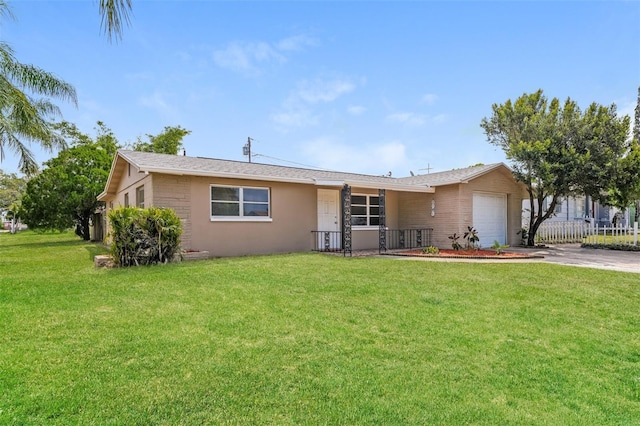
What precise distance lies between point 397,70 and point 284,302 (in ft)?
39.4

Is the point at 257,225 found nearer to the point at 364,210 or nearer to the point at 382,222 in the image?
the point at 382,222

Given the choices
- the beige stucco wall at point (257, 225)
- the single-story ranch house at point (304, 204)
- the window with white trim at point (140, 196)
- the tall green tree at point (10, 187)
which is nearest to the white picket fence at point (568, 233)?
the single-story ranch house at point (304, 204)

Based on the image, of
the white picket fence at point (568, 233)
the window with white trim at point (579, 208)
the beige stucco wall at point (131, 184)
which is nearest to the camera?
the beige stucco wall at point (131, 184)

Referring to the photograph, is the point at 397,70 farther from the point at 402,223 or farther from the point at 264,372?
the point at 264,372

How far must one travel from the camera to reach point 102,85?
11.1m

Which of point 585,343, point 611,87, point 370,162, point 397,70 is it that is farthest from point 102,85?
point 370,162

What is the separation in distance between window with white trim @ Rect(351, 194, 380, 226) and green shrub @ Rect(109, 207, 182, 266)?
7394 millimetres

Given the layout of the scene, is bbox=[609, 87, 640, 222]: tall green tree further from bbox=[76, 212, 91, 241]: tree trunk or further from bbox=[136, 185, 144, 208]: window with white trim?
bbox=[76, 212, 91, 241]: tree trunk

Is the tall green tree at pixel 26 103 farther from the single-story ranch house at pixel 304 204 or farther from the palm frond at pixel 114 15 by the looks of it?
the palm frond at pixel 114 15

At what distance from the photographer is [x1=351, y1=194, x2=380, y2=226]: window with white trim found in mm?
14789

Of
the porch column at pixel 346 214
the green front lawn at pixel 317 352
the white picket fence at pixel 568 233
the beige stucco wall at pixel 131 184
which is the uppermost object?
the beige stucco wall at pixel 131 184

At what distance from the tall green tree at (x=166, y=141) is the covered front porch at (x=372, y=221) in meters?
24.5

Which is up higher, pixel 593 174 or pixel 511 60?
pixel 511 60

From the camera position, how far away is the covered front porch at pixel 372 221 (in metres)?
14.0
